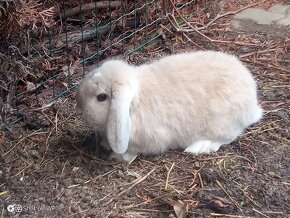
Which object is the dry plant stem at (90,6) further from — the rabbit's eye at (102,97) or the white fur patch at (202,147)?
the white fur patch at (202,147)

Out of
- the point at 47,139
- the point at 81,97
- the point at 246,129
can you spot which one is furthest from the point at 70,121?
the point at 246,129

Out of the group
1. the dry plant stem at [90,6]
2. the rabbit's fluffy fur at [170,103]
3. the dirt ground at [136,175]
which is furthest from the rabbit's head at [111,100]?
the dry plant stem at [90,6]

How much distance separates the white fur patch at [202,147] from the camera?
3132 mm

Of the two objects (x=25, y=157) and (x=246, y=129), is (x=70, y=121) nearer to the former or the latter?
(x=25, y=157)

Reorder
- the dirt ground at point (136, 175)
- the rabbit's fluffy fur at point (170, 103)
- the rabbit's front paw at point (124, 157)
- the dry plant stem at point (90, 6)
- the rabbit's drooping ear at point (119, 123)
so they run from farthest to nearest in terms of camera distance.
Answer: the dry plant stem at point (90, 6)
the rabbit's front paw at point (124, 157)
the rabbit's fluffy fur at point (170, 103)
the rabbit's drooping ear at point (119, 123)
the dirt ground at point (136, 175)

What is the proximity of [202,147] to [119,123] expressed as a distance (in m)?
0.57

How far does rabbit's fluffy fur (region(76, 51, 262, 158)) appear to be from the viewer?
9.65 ft

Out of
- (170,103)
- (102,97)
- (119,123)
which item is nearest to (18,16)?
(102,97)

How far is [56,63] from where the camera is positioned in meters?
3.97

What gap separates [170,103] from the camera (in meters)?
3.05

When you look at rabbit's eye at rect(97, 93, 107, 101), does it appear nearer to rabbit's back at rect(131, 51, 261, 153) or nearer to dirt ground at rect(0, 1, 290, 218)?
rabbit's back at rect(131, 51, 261, 153)

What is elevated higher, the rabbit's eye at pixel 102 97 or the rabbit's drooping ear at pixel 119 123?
the rabbit's eye at pixel 102 97

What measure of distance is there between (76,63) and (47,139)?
0.94 m

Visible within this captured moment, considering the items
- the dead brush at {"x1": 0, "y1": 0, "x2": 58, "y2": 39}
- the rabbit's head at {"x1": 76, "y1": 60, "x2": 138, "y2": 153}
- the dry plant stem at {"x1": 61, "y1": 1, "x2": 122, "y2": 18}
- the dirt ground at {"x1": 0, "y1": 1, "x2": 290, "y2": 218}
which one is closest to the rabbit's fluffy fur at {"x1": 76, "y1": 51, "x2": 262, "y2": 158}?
the rabbit's head at {"x1": 76, "y1": 60, "x2": 138, "y2": 153}
